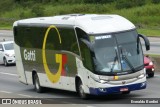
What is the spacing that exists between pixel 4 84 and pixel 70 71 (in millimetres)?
8608

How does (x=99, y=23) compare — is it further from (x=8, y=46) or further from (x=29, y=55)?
(x=8, y=46)

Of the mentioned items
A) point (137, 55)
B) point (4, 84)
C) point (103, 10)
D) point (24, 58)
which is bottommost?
point (103, 10)

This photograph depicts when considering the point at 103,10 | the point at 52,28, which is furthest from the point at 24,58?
the point at 103,10

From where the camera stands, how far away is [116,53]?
20625 millimetres

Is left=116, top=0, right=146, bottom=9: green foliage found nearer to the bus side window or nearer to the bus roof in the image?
the bus roof

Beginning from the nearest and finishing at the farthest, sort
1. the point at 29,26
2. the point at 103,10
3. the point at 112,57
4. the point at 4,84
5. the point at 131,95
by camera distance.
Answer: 1. the point at 112,57
2. the point at 131,95
3. the point at 29,26
4. the point at 4,84
5. the point at 103,10

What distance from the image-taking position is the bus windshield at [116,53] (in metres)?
20.5

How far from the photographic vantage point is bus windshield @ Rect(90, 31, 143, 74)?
2047 cm

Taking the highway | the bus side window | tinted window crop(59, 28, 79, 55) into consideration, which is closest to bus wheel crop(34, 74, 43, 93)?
the highway

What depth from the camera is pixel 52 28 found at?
2353 cm

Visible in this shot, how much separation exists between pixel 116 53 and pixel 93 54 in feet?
2.57

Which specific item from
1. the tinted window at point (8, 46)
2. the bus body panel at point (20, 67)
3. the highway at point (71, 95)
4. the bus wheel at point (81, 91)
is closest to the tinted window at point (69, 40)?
the bus wheel at point (81, 91)

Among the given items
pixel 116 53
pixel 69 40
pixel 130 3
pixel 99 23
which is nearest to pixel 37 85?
pixel 69 40

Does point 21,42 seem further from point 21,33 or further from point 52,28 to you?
point 52,28
